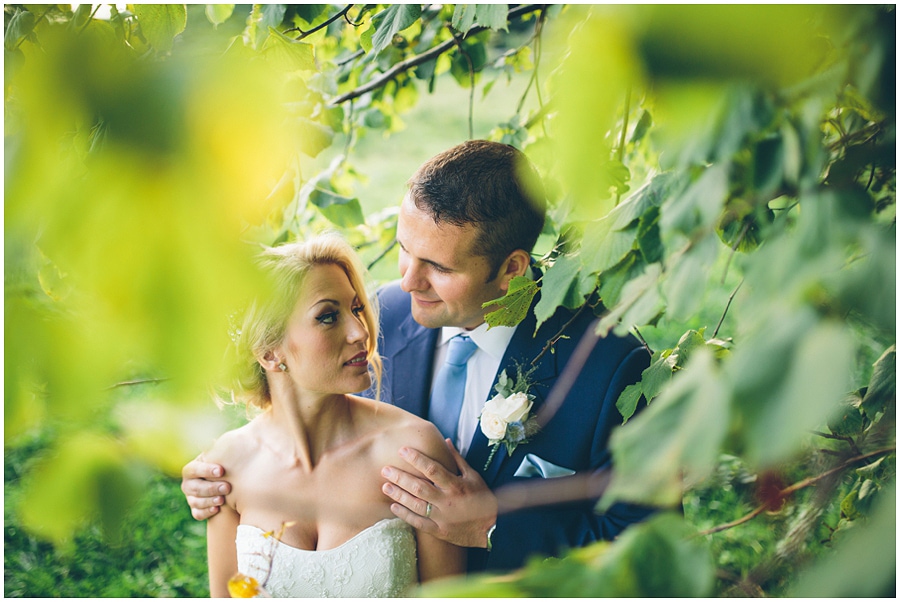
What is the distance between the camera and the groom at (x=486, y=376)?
2.08m

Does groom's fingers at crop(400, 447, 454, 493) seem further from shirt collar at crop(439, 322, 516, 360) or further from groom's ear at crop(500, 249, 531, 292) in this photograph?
groom's ear at crop(500, 249, 531, 292)

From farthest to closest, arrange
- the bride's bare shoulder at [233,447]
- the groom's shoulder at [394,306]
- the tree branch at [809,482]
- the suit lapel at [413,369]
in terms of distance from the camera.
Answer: the groom's shoulder at [394,306]
the suit lapel at [413,369]
the bride's bare shoulder at [233,447]
the tree branch at [809,482]

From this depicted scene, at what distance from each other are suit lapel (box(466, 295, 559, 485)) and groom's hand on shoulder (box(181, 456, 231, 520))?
0.84 metres

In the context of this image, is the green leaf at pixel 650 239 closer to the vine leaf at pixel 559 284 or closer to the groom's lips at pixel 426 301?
the vine leaf at pixel 559 284

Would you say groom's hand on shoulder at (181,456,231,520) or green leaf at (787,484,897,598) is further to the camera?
groom's hand on shoulder at (181,456,231,520)

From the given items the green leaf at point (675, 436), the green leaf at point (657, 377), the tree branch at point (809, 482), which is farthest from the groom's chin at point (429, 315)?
the green leaf at point (675, 436)

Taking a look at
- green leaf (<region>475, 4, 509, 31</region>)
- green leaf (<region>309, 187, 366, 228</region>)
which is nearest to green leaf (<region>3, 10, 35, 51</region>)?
green leaf (<region>475, 4, 509, 31</region>)

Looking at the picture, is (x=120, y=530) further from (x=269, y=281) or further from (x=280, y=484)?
(x=280, y=484)

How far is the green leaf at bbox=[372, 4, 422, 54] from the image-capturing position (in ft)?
4.80

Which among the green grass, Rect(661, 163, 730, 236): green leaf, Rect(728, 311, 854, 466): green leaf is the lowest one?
the green grass

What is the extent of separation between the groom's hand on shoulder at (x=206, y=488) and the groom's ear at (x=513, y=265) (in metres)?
1.18

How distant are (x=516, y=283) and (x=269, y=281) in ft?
3.01

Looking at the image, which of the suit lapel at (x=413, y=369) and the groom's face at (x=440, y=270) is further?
the suit lapel at (x=413, y=369)

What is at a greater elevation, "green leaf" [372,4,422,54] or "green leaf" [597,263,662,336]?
"green leaf" [372,4,422,54]
